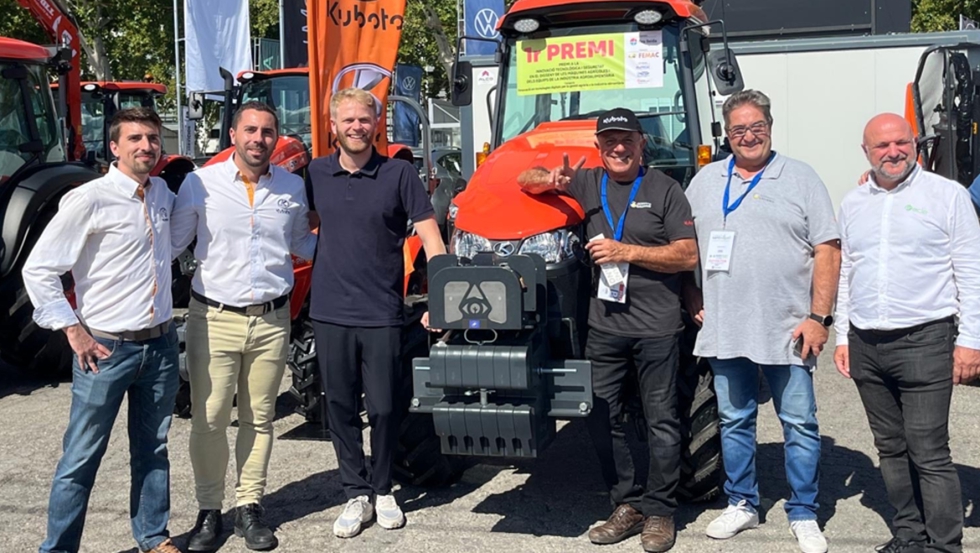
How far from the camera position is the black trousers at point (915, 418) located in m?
4.02

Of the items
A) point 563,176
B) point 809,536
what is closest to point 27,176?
point 563,176

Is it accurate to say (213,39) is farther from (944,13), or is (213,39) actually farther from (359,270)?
(944,13)

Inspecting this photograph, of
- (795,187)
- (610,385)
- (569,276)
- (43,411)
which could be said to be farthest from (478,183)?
(43,411)

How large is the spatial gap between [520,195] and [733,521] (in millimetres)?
1676

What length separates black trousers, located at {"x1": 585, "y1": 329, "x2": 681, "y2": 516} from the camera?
4.39 m

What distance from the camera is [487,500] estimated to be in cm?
512

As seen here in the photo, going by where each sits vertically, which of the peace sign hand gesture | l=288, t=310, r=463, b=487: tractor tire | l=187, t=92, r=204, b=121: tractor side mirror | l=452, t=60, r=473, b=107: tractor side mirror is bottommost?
l=288, t=310, r=463, b=487: tractor tire

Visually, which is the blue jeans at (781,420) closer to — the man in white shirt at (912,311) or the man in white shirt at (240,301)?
the man in white shirt at (912,311)

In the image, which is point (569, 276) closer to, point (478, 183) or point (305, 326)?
point (478, 183)

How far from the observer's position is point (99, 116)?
1659 cm

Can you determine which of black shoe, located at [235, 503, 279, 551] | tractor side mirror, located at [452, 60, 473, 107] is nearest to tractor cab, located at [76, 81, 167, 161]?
tractor side mirror, located at [452, 60, 473, 107]

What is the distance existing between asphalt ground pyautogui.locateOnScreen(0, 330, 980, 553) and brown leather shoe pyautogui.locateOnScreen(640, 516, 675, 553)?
3.0 inches

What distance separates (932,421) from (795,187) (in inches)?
41.2

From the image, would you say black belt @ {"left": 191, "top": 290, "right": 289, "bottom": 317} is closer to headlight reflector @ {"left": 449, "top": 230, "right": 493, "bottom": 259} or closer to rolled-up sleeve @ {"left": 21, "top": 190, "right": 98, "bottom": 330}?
rolled-up sleeve @ {"left": 21, "top": 190, "right": 98, "bottom": 330}
